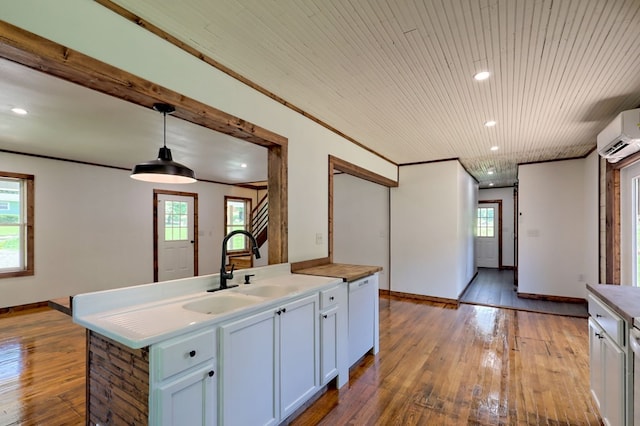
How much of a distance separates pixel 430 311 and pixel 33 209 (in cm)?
639

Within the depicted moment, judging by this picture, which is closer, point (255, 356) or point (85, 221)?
point (255, 356)

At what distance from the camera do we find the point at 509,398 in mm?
2428

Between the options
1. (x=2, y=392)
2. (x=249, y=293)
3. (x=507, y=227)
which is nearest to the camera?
(x=249, y=293)

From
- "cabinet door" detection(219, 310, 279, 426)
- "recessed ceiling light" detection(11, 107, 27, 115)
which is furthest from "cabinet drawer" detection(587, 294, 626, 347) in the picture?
"recessed ceiling light" detection(11, 107, 27, 115)

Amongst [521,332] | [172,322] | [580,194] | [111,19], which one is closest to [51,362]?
[172,322]

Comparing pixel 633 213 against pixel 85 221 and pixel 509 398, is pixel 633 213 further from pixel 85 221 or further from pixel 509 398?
pixel 85 221

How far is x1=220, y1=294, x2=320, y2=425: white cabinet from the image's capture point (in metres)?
1.63

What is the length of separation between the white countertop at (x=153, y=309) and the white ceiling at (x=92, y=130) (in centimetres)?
177

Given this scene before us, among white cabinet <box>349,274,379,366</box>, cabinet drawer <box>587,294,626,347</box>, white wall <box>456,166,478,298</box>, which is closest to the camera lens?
cabinet drawer <box>587,294,626,347</box>

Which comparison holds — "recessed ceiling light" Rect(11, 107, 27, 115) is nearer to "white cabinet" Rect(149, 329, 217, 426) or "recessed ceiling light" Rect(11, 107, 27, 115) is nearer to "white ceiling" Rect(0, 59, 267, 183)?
"white ceiling" Rect(0, 59, 267, 183)

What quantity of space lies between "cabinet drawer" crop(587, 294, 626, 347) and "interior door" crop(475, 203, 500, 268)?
779 centimetres

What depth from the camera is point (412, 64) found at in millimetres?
2262

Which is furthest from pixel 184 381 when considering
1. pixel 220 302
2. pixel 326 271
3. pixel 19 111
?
pixel 19 111

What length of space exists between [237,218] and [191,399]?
7514 mm
